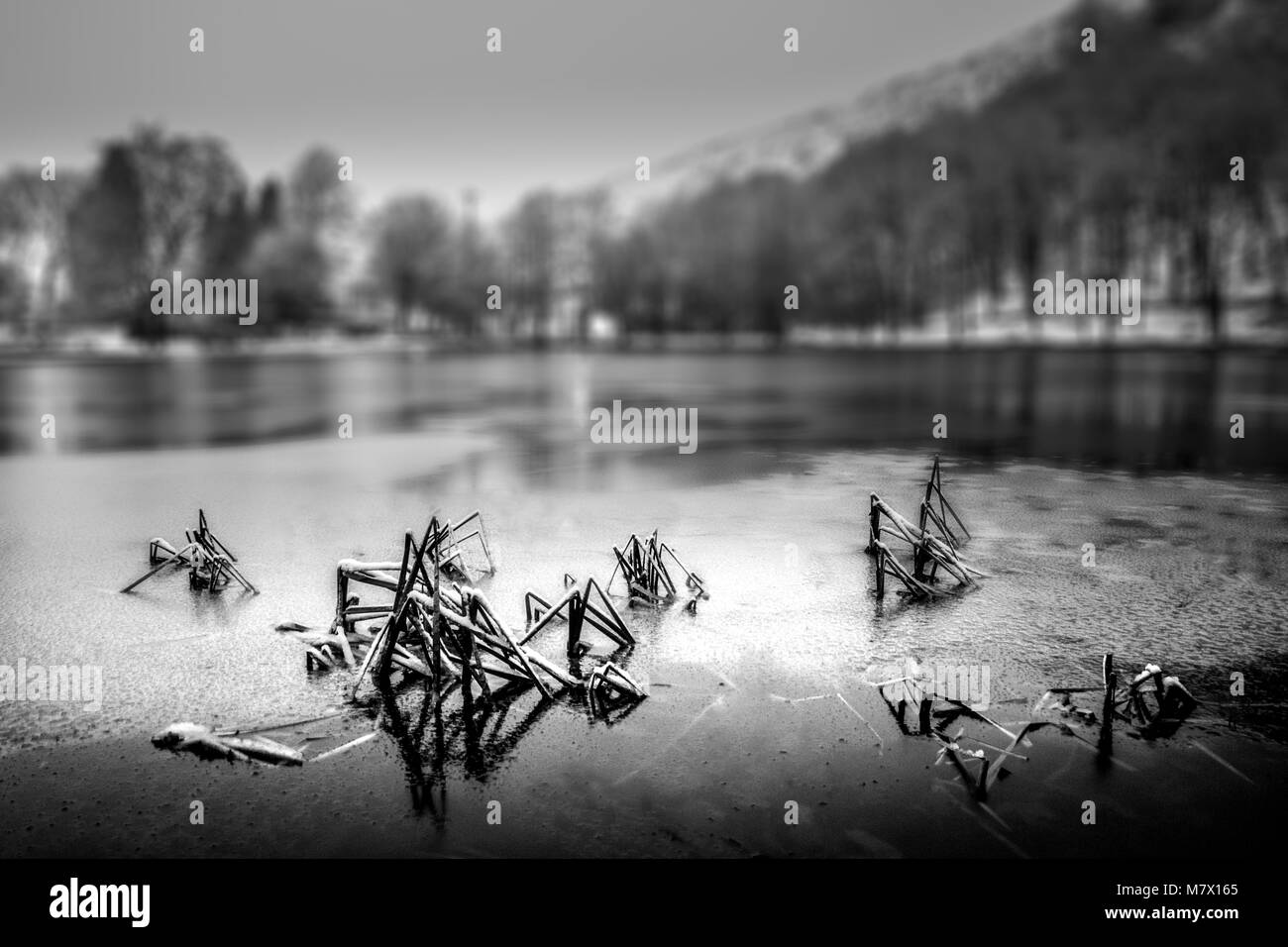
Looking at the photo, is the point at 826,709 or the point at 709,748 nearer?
the point at 709,748

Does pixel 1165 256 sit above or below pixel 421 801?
above

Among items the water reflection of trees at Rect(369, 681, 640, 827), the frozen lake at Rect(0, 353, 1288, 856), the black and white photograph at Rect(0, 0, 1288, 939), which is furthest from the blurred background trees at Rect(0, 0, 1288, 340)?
the water reflection of trees at Rect(369, 681, 640, 827)

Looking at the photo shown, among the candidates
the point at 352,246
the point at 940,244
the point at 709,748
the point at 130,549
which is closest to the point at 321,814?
the point at 709,748

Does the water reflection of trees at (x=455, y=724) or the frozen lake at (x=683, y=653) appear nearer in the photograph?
the frozen lake at (x=683, y=653)

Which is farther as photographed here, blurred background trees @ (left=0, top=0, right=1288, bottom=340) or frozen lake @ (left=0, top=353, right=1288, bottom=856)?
blurred background trees @ (left=0, top=0, right=1288, bottom=340)

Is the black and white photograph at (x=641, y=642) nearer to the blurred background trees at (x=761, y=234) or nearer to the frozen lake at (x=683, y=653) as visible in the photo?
the frozen lake at (x=683, y=653)

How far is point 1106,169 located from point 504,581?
76.5 meters

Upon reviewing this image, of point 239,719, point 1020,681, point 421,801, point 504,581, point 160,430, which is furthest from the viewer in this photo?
point 160,430

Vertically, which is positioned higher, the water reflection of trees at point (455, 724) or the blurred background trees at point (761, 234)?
the blurred background trees at point (761, 234)

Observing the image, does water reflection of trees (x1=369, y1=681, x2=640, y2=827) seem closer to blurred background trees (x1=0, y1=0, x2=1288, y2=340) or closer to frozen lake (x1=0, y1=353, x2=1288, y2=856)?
frozen lake (x1=0, y1=353, x2=1288, y2=856)

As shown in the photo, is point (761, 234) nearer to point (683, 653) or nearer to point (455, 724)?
point (683, 653)

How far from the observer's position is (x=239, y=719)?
6.45 m

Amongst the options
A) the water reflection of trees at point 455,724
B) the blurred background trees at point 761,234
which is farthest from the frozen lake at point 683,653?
the blurred background trees at point 761,234
